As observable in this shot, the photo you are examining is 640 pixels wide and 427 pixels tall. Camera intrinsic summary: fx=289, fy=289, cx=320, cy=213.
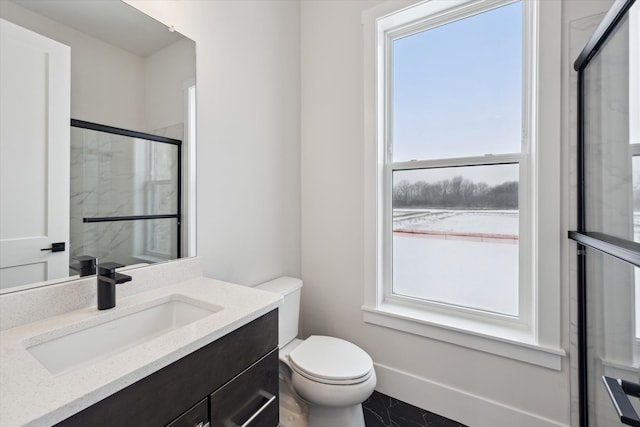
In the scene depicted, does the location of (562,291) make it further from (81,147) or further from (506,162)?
(81,147)

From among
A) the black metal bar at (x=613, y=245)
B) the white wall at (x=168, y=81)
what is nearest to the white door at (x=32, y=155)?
the white wall at (x=168, y=81)

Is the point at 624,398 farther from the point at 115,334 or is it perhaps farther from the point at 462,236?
the point at 115,334

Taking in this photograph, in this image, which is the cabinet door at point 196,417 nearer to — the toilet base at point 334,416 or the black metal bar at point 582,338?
the toilet base at point 334,416

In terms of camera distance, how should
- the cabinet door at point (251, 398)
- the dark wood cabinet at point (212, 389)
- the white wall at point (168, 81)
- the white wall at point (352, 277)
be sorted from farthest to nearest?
the white wall at point (352, 277)
the white wall at point (168, 81)
the cabinet door at point (251, 398)
the dark wood cabinet at point (212, 389)

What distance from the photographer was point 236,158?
153 cm

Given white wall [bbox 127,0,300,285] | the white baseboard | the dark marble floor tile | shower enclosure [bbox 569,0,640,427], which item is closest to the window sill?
shower enclosure [bbox 569,0,640,427]

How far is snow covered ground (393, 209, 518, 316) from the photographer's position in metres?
1.53

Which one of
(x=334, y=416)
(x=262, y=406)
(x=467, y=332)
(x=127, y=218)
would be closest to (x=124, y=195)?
(x=127, y=218)

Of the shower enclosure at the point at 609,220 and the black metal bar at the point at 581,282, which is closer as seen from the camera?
the shower enclosure at the point at 609,220

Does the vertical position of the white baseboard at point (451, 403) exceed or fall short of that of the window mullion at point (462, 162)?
it falls short

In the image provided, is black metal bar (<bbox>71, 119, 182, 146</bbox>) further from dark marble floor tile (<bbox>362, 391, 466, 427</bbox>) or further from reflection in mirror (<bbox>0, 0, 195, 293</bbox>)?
dark marble floor tile (<bbox>362, 391, 466, 427</bbox>)

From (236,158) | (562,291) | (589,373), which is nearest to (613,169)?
(562,291)

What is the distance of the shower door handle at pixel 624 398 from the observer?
0.61m

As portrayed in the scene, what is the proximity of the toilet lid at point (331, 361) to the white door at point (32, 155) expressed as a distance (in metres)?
0.99
